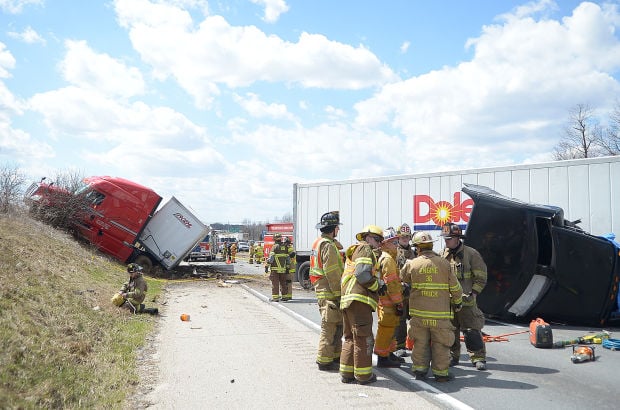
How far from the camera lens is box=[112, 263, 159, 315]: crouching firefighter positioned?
9.83m

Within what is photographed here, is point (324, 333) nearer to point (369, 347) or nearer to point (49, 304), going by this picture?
point (369, 347)

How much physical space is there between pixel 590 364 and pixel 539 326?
101 cm

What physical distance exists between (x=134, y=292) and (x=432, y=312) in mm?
6611

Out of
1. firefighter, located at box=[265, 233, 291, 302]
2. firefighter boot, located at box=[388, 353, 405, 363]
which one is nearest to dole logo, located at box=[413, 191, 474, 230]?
firefighter, located at box=[265, 233, 291, 302]

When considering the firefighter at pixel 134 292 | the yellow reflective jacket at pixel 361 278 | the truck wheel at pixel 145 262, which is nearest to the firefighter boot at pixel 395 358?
the yellow reflective jacket at pixel 361 278

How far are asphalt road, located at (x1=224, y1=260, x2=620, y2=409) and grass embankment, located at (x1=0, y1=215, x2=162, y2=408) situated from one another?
10.7 feet

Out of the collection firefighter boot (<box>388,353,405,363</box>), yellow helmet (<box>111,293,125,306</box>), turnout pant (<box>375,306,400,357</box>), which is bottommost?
firefighter boot (<box>388,353,405,363</box>)

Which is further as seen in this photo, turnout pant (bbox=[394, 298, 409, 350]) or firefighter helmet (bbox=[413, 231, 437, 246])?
turnout pant (bbox=[394, 298, 409, 350])

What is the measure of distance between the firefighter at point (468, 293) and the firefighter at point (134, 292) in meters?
6.23

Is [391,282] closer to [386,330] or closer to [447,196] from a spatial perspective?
[386,330]

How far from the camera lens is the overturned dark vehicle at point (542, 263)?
27.9 feet

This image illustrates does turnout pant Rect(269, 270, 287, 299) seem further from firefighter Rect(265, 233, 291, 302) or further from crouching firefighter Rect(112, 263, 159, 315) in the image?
crouching firefighter Rect(112, 263, 159, 315)

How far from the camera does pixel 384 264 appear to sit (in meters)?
5.81

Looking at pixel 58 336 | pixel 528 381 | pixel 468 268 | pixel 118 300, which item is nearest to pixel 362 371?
pixel 528 381
